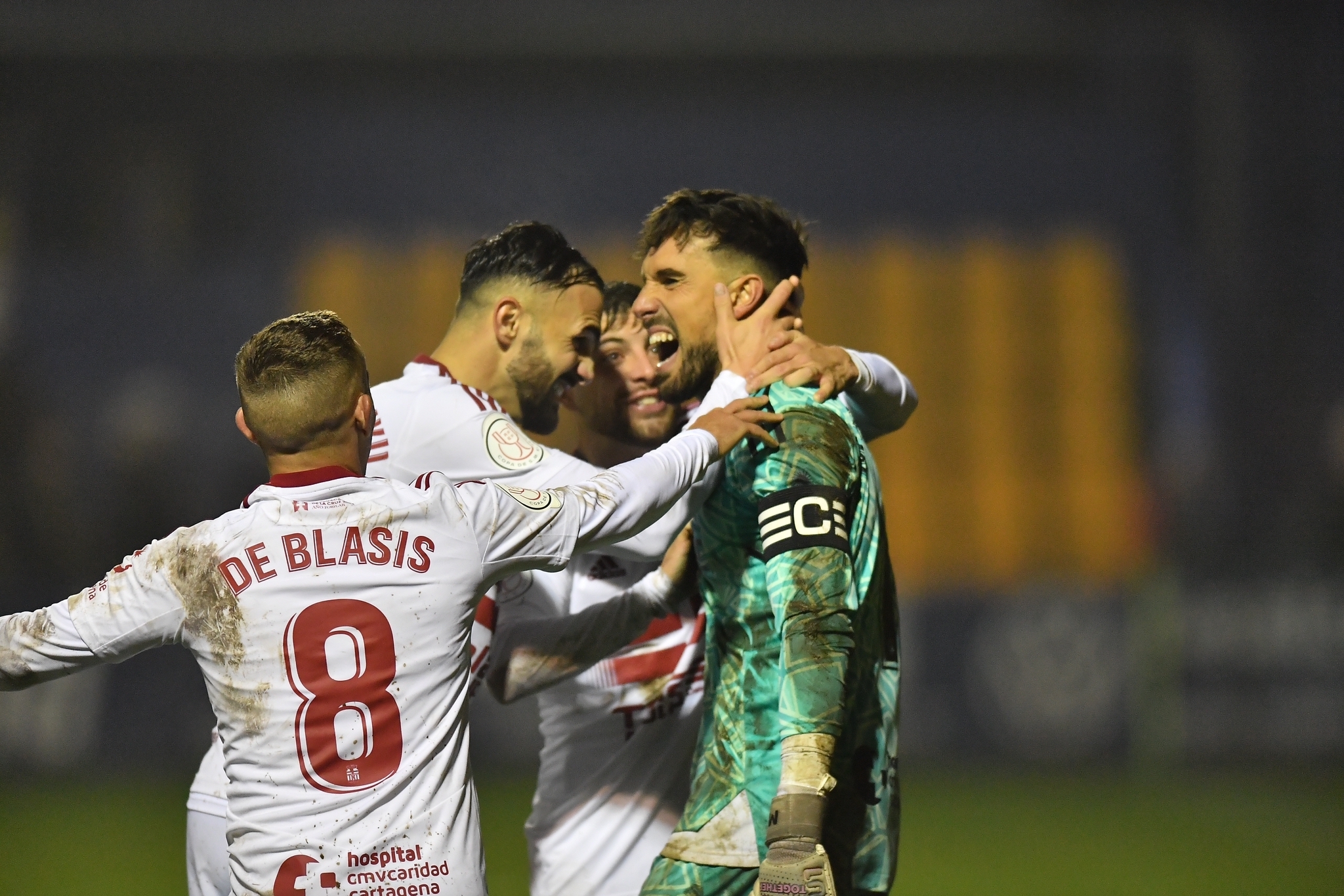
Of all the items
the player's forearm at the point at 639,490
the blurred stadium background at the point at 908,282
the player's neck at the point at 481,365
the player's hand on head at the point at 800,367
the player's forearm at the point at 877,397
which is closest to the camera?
the player's forearm at the point at 639,490

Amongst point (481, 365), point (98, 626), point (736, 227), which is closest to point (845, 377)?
point (736, 227)

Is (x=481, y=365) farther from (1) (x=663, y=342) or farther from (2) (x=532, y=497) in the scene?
(2) (x=532, y=497)

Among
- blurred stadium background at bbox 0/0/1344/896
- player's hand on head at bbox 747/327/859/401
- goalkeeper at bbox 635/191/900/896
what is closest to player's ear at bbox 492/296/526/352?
goalkeeper at bbox 635/191/900/896

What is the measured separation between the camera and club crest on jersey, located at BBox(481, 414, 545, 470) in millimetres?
3691

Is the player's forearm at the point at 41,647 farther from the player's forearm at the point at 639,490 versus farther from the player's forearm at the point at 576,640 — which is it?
the player's forearm at the point at 576,640

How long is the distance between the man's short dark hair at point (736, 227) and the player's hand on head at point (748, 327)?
11 centimetres

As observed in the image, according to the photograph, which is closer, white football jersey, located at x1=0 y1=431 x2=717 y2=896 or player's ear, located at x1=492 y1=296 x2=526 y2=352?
white football jersey, located at x1=0 y1=431 x2=717 y2=896

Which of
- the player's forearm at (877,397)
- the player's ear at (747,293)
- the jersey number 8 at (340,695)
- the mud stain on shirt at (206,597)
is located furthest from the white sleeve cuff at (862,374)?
the mud stain on shirt at (206,597)

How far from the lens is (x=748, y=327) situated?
3.45 metres

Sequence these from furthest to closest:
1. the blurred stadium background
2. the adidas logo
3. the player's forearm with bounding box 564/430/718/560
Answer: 1. the blurred stadium background
2. the adidas logo
3. the player's forearm with bounding box 564/430/718/560

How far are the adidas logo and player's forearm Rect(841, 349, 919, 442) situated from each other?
2.68 feet

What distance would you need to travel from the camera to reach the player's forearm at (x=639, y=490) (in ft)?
10.0

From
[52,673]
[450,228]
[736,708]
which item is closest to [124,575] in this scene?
[52,673]

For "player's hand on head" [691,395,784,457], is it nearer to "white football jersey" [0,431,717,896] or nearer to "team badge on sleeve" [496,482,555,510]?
"team badge on sleeve" [496,482,555,510]
